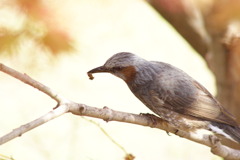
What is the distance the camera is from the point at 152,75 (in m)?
4.93

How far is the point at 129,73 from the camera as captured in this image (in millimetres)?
4777

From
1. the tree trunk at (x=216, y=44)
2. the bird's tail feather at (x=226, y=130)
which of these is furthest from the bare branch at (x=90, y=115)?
the tree trunk at (x=216, y=44)

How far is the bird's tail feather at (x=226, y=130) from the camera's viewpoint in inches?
192

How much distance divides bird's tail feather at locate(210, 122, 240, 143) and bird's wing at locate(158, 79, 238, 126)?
75 millimetres

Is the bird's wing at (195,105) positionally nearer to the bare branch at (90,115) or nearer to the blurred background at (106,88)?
the bare branch at (90,115)

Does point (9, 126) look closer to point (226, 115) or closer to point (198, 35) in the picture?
point (198, 35)

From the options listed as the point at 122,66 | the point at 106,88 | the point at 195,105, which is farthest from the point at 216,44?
the point at 106,88

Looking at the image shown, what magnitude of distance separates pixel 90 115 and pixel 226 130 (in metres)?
2.24

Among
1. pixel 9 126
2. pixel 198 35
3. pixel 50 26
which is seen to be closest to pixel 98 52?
pixel 9 126

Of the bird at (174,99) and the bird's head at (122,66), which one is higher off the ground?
the bird's head at (122,66)

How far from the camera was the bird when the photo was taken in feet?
15.9

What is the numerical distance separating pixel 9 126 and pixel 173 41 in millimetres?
4712

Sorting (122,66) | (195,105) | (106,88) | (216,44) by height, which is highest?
(106,88)

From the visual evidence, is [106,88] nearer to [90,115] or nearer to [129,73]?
[129,73]
